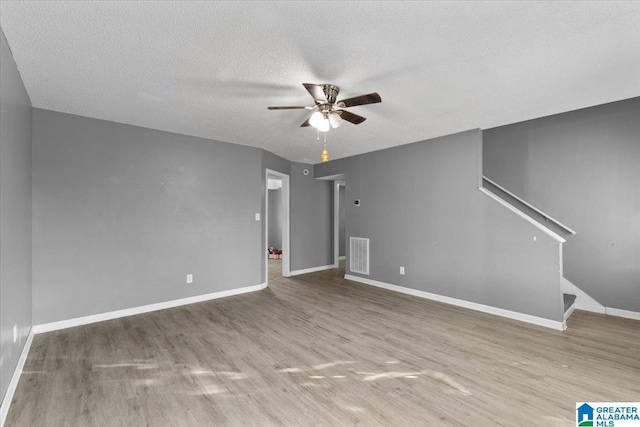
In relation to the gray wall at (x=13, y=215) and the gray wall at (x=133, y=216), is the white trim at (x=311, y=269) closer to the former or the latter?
the gray wall at (x=133, y=216)

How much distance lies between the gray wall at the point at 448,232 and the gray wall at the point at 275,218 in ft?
13.4

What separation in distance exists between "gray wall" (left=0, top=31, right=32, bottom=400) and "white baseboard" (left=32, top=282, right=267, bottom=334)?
12.1 inches

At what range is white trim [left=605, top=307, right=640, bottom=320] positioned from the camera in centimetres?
361

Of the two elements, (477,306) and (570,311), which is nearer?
(570,311)

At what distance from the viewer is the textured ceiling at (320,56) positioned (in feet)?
5.69

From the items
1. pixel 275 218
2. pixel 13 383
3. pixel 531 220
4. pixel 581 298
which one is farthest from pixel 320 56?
pixel 275 218

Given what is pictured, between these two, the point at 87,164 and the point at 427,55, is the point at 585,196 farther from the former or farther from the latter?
the point at 87,164

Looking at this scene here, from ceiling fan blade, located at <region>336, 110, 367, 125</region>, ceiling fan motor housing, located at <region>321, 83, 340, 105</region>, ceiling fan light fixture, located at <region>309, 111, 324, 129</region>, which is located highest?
→ ceiling fan motor housing, located at <region>321, 83, 340, 105</region>

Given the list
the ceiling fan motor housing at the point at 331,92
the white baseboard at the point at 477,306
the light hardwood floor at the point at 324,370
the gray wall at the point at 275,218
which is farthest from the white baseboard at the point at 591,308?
the gray wall at the point at 275,218

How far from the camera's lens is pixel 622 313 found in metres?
3.71

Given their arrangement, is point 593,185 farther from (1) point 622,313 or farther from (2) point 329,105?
(2) point 329,105

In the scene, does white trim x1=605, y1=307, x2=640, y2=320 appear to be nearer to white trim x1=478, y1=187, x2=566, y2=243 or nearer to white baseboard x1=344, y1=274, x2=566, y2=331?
white baseboard x1=344, y1=274, x2=566, y2=331

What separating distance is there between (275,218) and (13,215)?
7314 mm

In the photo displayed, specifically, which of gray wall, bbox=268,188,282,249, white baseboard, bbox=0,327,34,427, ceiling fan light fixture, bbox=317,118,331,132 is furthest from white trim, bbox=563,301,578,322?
gray wall, bbox=268,188,282,249
